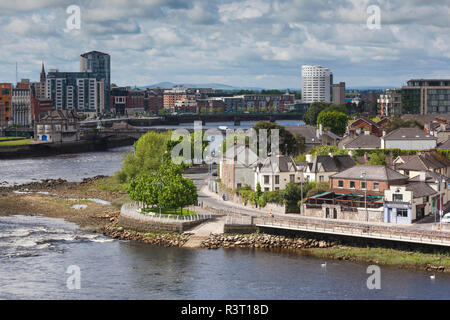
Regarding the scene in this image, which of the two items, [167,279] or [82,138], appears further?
[82,138]

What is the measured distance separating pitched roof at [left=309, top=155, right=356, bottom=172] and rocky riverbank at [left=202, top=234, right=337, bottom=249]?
14.8 m

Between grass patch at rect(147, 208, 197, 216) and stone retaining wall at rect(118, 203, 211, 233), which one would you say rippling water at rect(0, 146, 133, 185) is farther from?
stone retaining wall at rect(118, 203, 211, 233)

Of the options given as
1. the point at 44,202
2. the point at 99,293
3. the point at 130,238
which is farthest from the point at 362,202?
the point at 44,202

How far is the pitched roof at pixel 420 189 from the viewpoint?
209 ft

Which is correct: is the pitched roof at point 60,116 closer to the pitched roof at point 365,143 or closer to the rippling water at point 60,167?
the rippling water at point 60,167

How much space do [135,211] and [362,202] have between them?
67.7ft

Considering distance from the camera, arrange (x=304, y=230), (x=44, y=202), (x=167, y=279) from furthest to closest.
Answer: (x=44, y=202)
(x=304, y=230)
(x=167, y=279)

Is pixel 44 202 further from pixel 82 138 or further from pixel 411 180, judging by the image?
pixel 82 138

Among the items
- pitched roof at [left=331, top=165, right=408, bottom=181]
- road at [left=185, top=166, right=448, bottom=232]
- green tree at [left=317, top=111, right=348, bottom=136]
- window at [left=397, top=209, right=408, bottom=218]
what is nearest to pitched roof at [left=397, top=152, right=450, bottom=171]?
pitched roof at [left=331, top=165, right=408, bottom=181]

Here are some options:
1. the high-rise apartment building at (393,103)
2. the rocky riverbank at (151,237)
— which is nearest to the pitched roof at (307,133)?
the rocky riverbank at (151,237)

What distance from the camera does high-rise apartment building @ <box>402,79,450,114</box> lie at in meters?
176

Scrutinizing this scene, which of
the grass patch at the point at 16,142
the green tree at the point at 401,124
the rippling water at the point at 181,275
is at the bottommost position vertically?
the rippling water at the point at 181,275

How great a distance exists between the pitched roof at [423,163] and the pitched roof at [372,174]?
5.56m

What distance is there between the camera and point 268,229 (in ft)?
205
